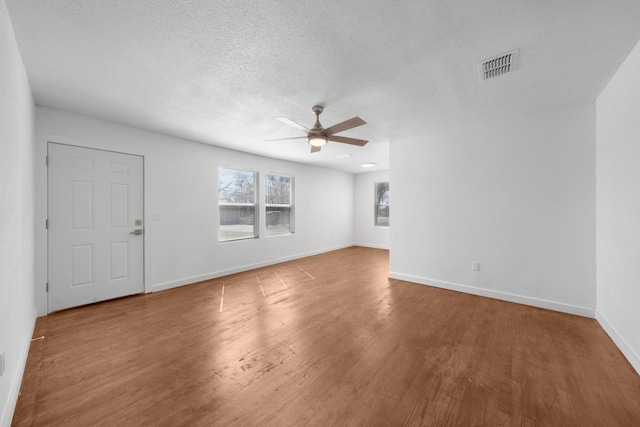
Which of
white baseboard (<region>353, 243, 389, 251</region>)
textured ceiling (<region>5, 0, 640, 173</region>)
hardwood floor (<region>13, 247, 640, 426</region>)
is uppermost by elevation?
textured ceiling (<region>5, 0, 640, 173</region>)

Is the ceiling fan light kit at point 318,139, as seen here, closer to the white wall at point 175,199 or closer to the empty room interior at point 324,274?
the empty room interior at point 324,274

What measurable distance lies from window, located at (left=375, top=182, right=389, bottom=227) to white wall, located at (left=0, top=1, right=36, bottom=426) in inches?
290

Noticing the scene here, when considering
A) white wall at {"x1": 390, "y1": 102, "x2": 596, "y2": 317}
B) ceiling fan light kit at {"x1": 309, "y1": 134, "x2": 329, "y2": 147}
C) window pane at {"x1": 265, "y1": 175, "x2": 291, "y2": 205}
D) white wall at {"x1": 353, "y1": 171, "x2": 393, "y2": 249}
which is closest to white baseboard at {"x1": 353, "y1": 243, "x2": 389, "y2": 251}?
white wall at {"x1": 353, "y1": 171, "x2": 393, "y2": 249}

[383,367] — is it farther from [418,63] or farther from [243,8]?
[243,8]

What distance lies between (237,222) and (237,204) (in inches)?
14.9

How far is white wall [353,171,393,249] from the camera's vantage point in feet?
25.6

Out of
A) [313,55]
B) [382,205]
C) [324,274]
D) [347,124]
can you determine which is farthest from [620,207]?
[382,205]

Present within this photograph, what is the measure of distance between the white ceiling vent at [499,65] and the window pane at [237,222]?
4.46 metres

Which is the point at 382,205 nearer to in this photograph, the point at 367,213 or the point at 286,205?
the point at 367,213

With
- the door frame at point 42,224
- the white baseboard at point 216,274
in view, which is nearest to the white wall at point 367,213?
the white baseboard at point 216,274

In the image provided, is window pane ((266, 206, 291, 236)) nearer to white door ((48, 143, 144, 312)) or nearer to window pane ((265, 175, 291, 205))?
window pane ((265, 175, 291, 205))

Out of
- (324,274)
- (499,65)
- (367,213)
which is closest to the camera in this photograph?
(499,65)

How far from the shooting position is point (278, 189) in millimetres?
5965

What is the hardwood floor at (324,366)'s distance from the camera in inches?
59.6
